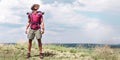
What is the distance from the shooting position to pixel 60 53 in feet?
65.0

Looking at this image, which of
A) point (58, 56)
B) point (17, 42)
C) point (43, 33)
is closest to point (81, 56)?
point (58, 56)

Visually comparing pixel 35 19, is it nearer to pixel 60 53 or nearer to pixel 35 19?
pixel 35 19

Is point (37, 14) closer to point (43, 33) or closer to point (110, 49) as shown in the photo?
point (43, 33)

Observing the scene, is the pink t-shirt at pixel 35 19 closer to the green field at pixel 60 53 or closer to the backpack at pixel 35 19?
the backpack at pixel 35 19

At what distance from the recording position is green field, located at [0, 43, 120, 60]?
1861 centimetres

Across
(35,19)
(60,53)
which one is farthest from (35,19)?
(60,53)

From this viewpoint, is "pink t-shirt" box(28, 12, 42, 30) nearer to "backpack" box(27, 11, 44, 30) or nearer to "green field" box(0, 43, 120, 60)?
"backpack" box(27, 11, 44, 30)

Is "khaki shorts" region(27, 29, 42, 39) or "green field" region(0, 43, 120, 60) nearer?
"khaki shorts" region(27, 29, 42, 39)

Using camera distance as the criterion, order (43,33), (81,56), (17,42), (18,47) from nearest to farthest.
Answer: (43,33)
(81,56)
(18,47)
(17,42)

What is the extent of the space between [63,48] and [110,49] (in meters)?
2.71

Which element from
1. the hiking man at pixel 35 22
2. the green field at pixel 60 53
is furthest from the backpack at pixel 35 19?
the green field at pixel 60 53

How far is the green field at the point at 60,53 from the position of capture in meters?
18.6

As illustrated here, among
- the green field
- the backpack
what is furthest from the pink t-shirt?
the green field

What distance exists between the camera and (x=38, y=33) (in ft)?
A: 59.6
